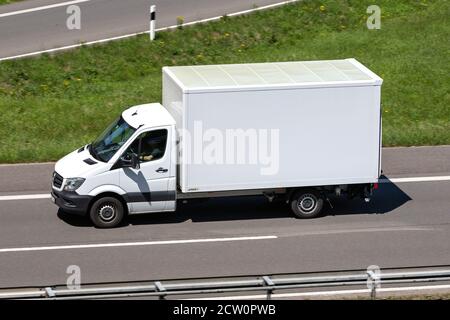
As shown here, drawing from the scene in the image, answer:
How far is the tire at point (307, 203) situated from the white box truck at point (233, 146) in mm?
82

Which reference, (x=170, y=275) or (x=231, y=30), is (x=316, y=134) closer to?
(x=170, y=275)

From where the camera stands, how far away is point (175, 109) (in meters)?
17.8

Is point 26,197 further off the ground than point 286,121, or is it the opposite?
point 286,121

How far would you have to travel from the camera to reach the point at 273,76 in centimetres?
1784

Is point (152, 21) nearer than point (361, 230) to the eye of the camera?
No

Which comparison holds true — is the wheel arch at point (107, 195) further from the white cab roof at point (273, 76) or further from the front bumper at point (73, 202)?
the white cab roof at point (273, 76)

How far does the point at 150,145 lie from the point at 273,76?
248 cm

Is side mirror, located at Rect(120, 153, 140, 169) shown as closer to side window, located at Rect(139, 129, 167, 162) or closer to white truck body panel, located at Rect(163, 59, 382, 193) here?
side window, located at Rect(139, 129, 167, 162)

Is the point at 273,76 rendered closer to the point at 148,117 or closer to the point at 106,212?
the point at 148,117

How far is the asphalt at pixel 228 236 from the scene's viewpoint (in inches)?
626

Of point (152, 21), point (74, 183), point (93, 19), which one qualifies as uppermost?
point (93, 19)

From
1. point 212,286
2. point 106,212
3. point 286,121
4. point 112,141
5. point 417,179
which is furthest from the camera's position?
point 417,179

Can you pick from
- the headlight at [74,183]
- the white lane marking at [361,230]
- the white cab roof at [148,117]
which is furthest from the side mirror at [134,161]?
the white lane marking at [361,230]

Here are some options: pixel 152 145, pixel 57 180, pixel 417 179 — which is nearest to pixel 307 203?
pixel 152 145
